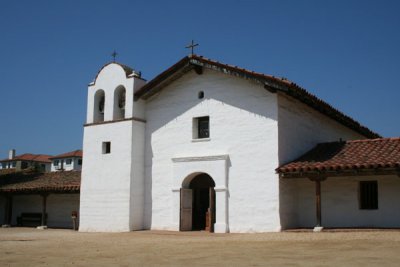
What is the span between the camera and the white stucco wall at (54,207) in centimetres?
2415

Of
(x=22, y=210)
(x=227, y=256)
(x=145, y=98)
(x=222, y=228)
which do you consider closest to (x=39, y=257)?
(x=227, y=256)

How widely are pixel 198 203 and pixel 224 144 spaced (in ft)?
9.78

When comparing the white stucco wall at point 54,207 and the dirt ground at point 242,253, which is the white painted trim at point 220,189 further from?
the white stucco wall at point 54,207

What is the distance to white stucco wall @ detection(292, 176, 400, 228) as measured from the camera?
16422 millimetres

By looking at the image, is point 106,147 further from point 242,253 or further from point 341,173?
point 242,253

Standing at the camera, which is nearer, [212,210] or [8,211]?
[212,210]

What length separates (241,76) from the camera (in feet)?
58.4

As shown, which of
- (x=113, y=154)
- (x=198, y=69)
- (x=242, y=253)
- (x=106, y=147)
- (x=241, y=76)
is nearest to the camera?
(x=242, y=253)

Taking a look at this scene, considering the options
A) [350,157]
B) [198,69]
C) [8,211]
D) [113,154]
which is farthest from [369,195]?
[8,211]

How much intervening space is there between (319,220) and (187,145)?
5900mm

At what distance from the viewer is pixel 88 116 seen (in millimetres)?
21578

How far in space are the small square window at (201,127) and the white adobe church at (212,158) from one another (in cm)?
4

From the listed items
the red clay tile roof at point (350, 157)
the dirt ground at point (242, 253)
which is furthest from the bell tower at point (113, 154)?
the red clay tile roof at point (350, 157)

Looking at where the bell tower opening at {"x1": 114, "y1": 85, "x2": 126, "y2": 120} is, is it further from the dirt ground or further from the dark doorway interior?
the dirt ground
